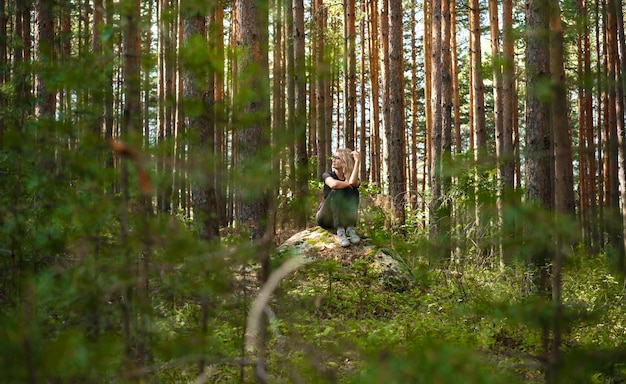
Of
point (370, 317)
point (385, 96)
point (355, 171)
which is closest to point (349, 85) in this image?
point (385, 96)

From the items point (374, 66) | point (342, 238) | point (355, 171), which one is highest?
point (374, 66)

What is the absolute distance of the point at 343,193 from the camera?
7953 millimetres

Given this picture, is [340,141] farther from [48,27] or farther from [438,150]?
[48,27]

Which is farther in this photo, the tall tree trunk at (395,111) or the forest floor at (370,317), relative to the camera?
the tall tree trunk at (395,111)

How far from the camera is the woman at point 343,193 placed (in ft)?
25.5

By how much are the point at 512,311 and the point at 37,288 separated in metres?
1.42

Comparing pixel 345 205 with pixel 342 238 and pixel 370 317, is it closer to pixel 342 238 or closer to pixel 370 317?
pixel 342 238

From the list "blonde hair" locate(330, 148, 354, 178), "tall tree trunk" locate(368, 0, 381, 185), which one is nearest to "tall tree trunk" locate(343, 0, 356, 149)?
"tall tree trunk" locate(368, 0, 381, 185)

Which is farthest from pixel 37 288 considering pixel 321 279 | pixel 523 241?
pixel 321 279

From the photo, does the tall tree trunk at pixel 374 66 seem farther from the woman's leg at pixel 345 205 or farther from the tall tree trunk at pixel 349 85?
the woman's leg at pixel 345 205

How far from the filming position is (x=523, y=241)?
192cm

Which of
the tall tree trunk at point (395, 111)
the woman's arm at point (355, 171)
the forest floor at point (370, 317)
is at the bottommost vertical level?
the forest floor at point (370, 317)

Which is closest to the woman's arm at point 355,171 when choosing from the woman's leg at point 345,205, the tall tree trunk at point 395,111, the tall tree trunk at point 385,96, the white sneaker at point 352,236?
the woman's leg at point 345,205

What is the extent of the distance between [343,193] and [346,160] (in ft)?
1.54
